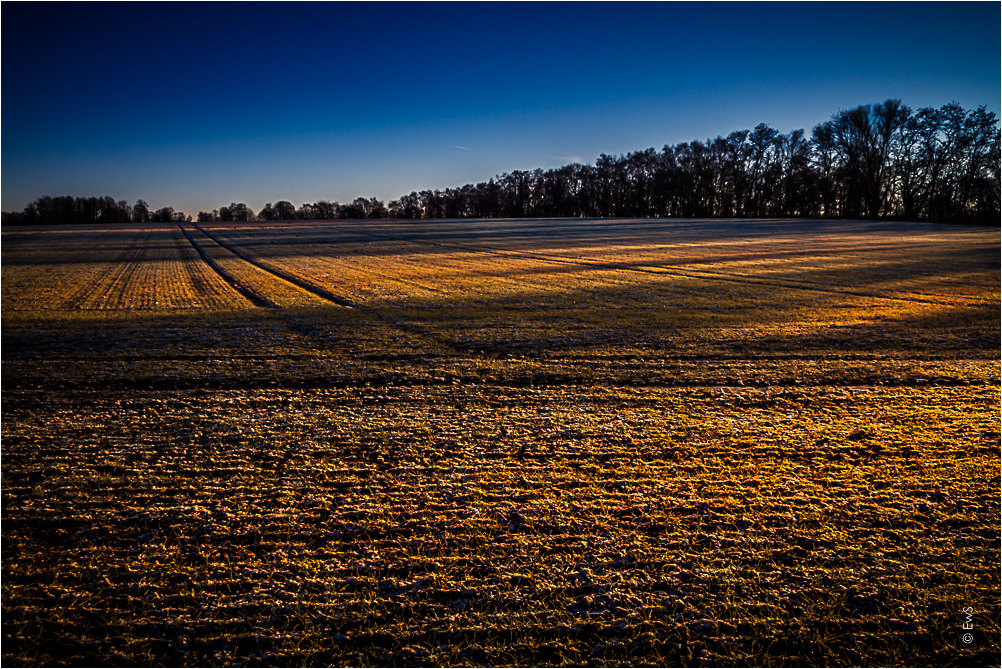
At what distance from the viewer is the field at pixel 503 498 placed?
2248 mm

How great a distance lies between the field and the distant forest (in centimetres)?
5979

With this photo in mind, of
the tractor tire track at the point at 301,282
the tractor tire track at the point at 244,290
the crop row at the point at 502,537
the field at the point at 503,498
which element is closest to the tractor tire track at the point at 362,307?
the tractor tire track at the point at 301,282

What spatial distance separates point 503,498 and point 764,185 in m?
79.6

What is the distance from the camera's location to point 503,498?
3182 millimetres

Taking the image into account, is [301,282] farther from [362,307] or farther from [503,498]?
[503,498]

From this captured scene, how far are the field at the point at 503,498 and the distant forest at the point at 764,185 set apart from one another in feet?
196

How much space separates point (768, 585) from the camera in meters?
2.45

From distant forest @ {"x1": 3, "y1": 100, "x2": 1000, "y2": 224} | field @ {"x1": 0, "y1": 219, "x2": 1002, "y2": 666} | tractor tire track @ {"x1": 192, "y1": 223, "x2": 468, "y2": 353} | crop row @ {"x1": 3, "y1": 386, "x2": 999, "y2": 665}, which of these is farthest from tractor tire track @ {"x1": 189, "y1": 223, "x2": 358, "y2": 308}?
distant forest @ {"x1": 3, "y1": 100, "x2": 1000, "y2": 224}

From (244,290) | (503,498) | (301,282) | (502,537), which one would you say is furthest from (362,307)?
(502,537)

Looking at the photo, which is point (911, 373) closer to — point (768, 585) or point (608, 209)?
point (768, 585)

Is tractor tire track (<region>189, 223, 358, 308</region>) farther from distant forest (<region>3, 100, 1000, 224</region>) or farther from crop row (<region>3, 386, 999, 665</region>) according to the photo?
distant forest (<region>3, 100, 1000, 224</region>)

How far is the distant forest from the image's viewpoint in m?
52.2

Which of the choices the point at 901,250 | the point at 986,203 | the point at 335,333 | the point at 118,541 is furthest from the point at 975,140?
the point at 118,541

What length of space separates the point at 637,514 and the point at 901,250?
27.1 meters
